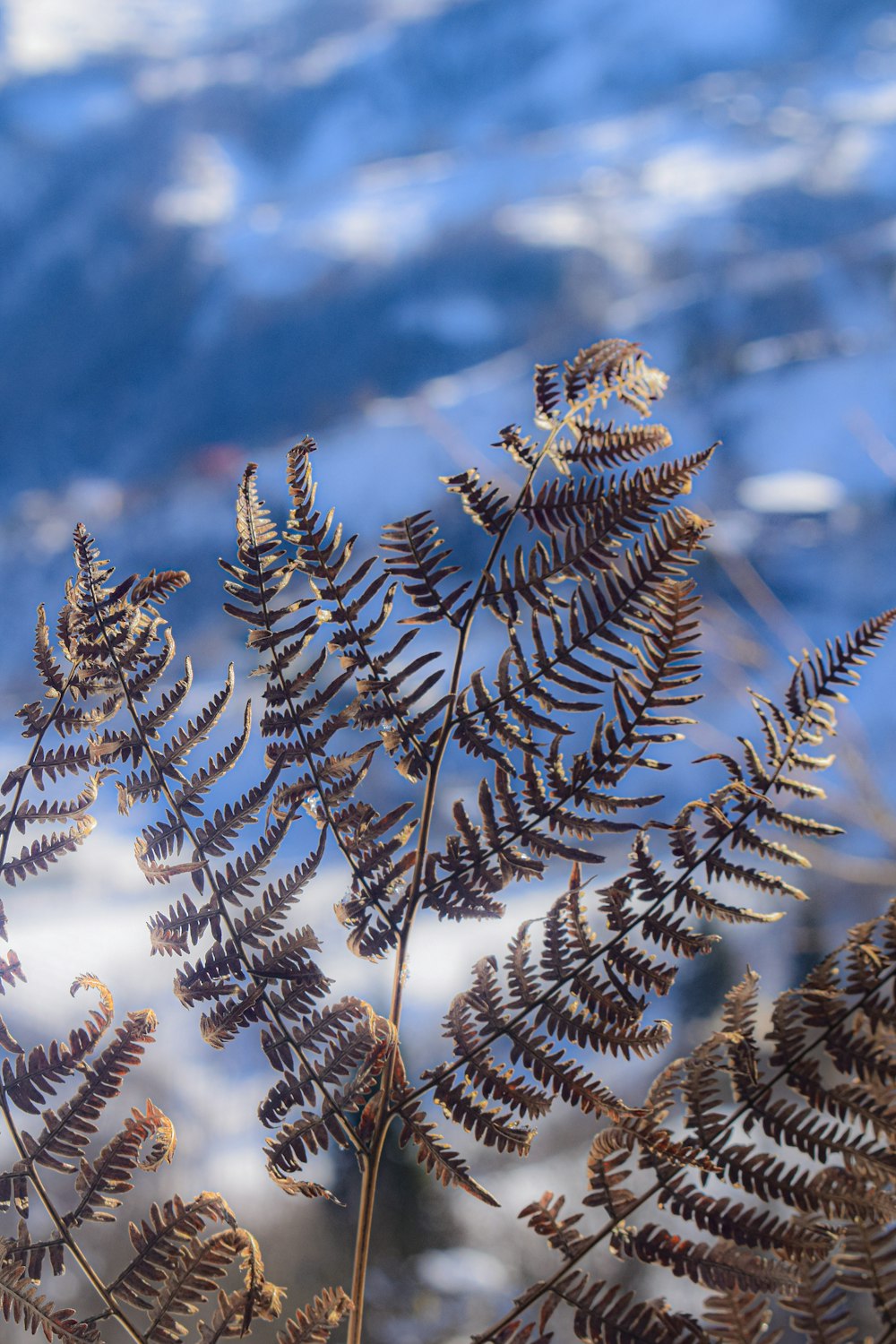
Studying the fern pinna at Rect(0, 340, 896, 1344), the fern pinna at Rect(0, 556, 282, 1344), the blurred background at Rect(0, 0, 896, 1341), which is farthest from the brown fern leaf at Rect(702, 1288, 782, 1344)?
the blurred background at Rect(0, 0, 896, 1341)

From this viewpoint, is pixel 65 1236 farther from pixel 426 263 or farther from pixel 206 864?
pixel 426 263

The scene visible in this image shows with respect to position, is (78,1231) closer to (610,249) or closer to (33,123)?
(610,249)

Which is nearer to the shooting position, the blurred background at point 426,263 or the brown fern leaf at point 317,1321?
the brown fern leaf at point 317,1321

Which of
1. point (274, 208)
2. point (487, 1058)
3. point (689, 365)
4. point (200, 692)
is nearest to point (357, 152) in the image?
point (274, 208)

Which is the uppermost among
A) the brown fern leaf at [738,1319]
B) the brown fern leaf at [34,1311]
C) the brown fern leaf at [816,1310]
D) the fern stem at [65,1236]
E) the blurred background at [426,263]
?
the blurred background at [426,263]

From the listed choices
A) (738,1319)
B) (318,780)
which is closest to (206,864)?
(318,780)

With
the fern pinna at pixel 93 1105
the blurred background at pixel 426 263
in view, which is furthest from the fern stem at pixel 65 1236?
the blurred background at pixel 426 263

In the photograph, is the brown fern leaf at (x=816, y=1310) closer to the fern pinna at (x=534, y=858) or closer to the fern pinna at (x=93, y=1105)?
the fern pinna at (x=534, y=858)

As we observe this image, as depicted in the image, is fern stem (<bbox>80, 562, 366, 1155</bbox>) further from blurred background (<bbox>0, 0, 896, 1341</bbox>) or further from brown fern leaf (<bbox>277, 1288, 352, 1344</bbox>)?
blurred background (<bbox>0, 0, 896, 1341</bbox>)
